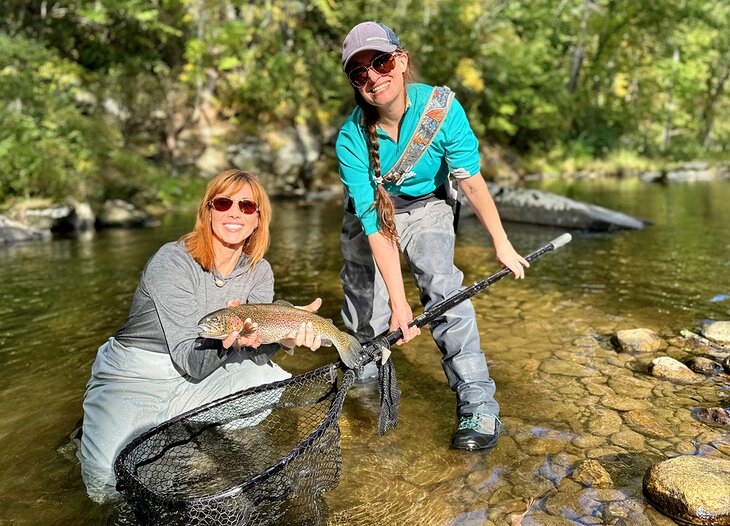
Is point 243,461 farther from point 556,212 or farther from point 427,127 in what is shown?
point 556,212

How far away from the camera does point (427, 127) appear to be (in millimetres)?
3609

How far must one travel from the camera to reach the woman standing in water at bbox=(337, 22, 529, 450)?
3.51m

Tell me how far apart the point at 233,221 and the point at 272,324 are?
767 mm

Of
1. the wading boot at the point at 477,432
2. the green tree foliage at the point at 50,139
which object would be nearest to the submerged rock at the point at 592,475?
the wading boot at the point at 477,432

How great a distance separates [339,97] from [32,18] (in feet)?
45.7

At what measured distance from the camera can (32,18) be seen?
23.9 meters

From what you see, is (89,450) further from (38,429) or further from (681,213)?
(681,213)

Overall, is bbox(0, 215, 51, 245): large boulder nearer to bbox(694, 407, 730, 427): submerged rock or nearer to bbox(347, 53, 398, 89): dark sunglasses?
bbox(347, 53, 398, 89): dark sunglasses

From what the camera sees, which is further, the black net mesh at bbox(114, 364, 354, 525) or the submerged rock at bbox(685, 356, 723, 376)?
the submerged rock at bbox(685, 356, 723, 376)

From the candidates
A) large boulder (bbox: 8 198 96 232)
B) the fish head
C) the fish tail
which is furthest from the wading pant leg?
large boulder (bbox: 8 198 96 232)

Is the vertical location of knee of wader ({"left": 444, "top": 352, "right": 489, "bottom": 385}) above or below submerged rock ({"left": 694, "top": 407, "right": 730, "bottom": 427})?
above

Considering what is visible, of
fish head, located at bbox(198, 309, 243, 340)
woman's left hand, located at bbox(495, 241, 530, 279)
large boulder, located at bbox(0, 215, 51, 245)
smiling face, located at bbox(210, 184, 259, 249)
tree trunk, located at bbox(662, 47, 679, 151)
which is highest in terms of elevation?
tree trunk, located at bbox(662, 47, 679, 151)

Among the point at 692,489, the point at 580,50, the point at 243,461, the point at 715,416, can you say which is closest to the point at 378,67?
the point at 243,461

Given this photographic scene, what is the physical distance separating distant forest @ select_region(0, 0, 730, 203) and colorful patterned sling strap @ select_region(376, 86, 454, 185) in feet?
52.1
